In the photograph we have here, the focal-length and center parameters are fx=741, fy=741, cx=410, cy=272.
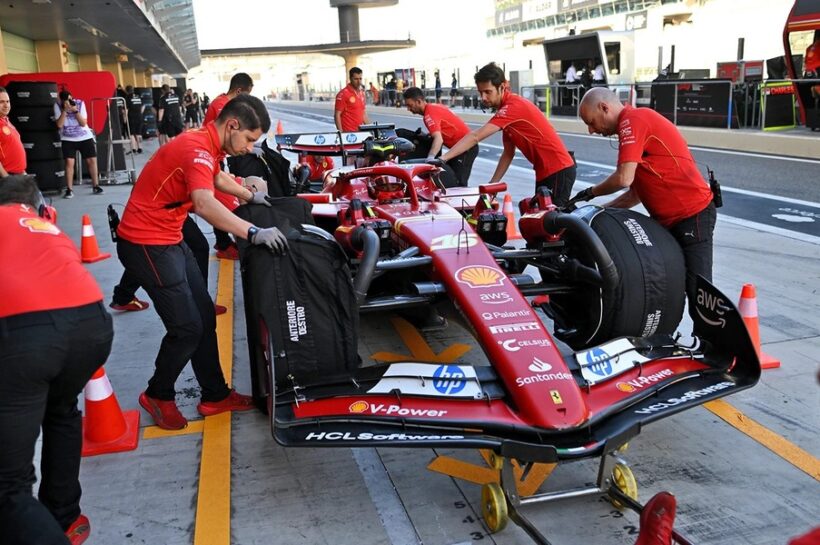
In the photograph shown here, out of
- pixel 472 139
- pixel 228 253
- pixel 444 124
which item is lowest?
pixel 228 253

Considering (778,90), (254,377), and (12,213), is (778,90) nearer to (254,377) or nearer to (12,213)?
(254,377)

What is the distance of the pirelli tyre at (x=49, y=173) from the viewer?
43.5 feet

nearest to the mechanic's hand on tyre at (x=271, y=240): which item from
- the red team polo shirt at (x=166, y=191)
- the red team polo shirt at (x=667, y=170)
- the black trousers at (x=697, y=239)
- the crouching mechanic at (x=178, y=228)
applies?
the crouching mechanic at (x=178, y=228)

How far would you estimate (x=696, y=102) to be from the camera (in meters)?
19.8

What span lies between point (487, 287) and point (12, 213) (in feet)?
7.68

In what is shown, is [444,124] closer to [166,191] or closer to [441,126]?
[441,126]

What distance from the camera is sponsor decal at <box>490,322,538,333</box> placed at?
3720mm

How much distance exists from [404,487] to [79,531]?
4.80ft

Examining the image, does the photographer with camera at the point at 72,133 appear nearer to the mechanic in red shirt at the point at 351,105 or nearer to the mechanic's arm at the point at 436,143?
the mechanic in red shirt at the point at 351,105

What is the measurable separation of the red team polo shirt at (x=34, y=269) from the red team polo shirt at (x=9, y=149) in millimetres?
6521

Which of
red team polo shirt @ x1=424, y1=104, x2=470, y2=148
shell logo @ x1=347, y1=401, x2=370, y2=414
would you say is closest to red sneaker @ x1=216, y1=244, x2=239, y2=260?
red team polo shirt @ x1=424, y1=104, x2=470, y2=148

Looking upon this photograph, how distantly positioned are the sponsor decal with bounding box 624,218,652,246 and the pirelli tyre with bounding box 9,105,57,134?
11777 mm

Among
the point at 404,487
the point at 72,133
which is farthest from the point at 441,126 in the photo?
the point at 72,133

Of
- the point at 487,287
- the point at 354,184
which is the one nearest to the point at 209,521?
the point at 487,287
